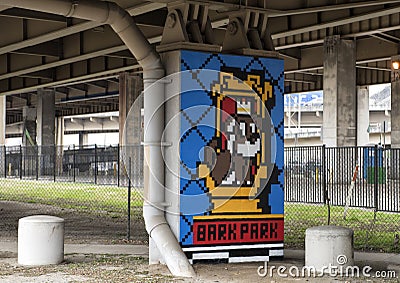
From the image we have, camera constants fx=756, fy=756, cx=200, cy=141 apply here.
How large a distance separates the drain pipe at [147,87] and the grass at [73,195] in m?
13.1

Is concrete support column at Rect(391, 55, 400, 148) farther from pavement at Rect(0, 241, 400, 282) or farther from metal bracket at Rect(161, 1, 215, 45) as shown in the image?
metal bracket at Rect(161, 1, 215, 45)

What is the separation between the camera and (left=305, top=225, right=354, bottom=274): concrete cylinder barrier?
12531 mm

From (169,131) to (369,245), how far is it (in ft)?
20.0

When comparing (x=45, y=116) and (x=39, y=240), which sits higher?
(x=45, y=116)

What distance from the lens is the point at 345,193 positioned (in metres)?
27.7

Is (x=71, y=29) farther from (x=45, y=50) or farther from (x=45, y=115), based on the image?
(x=45, y=115)

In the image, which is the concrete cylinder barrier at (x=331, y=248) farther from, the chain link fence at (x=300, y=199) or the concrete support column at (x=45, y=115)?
the concrete support column at (x=45, y=115)

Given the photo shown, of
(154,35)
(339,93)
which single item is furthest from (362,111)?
(154,35)

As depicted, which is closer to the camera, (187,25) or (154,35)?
(187,25)

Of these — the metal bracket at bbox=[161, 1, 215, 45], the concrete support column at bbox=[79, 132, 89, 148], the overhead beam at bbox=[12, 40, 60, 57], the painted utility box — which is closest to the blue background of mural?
the painted utility box

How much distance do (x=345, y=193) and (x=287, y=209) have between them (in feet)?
7.85

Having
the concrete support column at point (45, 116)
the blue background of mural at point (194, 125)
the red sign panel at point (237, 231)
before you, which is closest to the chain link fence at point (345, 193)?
the red sign panel at point (237, 231)

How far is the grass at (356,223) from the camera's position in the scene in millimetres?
17250

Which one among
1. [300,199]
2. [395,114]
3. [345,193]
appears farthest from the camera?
[395,114]
